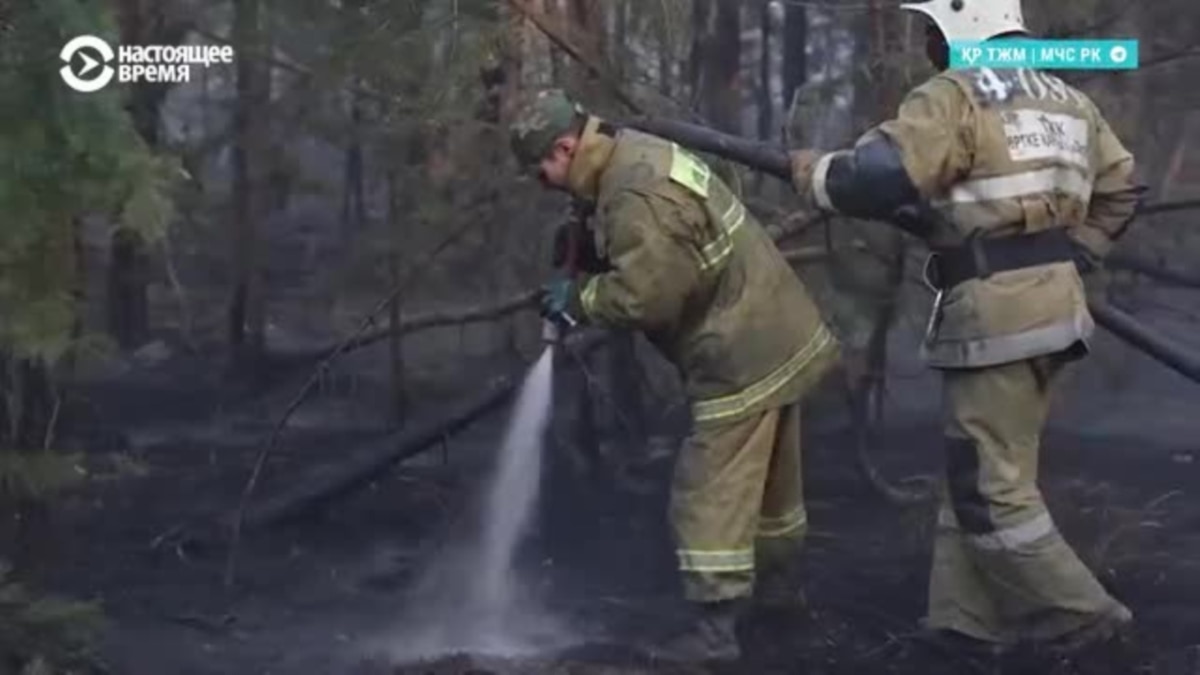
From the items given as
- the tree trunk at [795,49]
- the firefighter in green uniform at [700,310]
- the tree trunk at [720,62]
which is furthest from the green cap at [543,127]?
the tree trunk at [795,49]

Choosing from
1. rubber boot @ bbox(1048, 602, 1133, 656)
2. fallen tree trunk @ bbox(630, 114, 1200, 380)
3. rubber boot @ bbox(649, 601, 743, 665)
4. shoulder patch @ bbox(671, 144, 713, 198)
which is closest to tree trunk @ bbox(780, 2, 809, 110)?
fallen tree trunk @ bbox(630, 114, 1200, 380)

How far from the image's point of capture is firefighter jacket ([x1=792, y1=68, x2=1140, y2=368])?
4.75 metres

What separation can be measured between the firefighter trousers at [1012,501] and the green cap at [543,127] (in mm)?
1003

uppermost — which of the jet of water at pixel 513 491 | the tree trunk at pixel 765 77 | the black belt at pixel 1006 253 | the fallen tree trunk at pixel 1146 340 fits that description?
the tree trunk at pixel 765 77

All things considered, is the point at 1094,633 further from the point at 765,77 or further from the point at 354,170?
the point at 354,170

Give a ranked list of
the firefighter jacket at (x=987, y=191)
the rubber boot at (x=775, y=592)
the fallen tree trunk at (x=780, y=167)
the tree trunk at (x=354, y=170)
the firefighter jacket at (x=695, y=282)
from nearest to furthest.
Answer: the firefighter jacket at (x=987, y=191)
the firefighter jacket at (x=695, y=282)
the fallen tree trunk at (x=780, y=167)
the rubber boot at (x=775, y=592)
the tree trunk at (x=354, y=170)

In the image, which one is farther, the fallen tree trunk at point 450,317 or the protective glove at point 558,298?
the fallen tree trunk at point 450,317

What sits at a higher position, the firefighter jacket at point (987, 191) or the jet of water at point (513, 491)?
the firefighter jacket at point (987, 191)

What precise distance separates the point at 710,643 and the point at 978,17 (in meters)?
1.50

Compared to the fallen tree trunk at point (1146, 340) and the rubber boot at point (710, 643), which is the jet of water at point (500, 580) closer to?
the rubber boot at point (710, 643)

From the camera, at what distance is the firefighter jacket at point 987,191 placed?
4.75 meters

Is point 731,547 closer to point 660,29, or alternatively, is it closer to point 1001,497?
point 1001,497

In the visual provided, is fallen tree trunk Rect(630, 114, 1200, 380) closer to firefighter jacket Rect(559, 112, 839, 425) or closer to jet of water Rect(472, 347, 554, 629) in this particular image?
firefighter jacket Rect(559, 112, 839, 425)

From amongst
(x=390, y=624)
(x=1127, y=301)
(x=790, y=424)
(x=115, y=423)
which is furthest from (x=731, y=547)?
(x=115, y=423)
